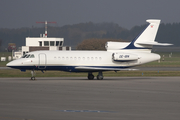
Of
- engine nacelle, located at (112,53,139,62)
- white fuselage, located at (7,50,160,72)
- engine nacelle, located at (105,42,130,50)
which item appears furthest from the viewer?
engine nacelle, located at (105,42,130,50)

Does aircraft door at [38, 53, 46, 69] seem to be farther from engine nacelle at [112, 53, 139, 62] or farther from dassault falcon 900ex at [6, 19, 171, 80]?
engine nacelle at [112, 53, 139, 62]

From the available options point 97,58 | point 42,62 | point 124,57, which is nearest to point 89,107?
point 42,62

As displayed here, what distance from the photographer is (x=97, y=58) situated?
113 ft

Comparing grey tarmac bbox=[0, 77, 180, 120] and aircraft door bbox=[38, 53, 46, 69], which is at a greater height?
aircraft door bbox=[38, 53, 46, 69]

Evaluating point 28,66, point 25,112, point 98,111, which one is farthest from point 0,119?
point 28,66

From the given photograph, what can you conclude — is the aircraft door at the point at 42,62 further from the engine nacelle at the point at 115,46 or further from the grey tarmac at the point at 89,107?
the grey tarmac at the point at 89,107

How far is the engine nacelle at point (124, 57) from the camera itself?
34.1m

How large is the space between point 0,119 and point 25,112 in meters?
1.81

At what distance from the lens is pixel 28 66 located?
33062 millimetres

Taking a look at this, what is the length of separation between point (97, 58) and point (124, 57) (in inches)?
111

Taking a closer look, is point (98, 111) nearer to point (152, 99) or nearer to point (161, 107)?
point (161, 107)

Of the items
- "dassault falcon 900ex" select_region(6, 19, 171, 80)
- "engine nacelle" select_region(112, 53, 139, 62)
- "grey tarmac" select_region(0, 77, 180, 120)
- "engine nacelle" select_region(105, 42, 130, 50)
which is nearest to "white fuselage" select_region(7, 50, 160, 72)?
"dassault falcon 900ex" select_region(6, 19, 171, 80)

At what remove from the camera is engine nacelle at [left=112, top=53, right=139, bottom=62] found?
112 ft

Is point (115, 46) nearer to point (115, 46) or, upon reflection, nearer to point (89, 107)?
point (115, 46)
